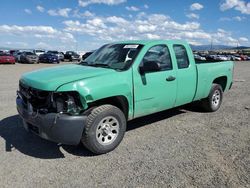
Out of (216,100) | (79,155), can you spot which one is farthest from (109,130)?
(216,100)

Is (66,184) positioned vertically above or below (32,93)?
below

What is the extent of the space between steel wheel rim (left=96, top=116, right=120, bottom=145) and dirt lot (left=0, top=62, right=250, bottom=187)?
239 millimetres

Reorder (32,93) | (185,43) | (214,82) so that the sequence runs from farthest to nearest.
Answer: (214,82)
(185,43)
(32,93)

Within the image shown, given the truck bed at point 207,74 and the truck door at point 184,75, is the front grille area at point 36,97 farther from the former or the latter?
the truck bed at point 207,74

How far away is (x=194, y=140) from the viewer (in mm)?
5012

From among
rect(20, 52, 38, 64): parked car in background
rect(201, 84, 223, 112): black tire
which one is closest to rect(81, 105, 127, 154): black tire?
rect(201, 84, 223, 112): black tire

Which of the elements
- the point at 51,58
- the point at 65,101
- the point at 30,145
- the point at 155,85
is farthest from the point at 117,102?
the point at 51,58

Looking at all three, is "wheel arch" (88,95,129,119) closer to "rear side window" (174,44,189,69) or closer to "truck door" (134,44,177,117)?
"truck door" (134,44,177,117)

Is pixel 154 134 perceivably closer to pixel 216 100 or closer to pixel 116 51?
pixel 116 51

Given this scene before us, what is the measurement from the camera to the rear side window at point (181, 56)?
5.63 metres

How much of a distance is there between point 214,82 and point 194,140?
2.72 meters

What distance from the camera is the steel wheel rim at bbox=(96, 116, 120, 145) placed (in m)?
4.27

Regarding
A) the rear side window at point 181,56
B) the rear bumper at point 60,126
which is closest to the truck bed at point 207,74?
the rear side window at point 181,56

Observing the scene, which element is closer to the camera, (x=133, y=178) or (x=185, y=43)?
(x=133, y=178)
